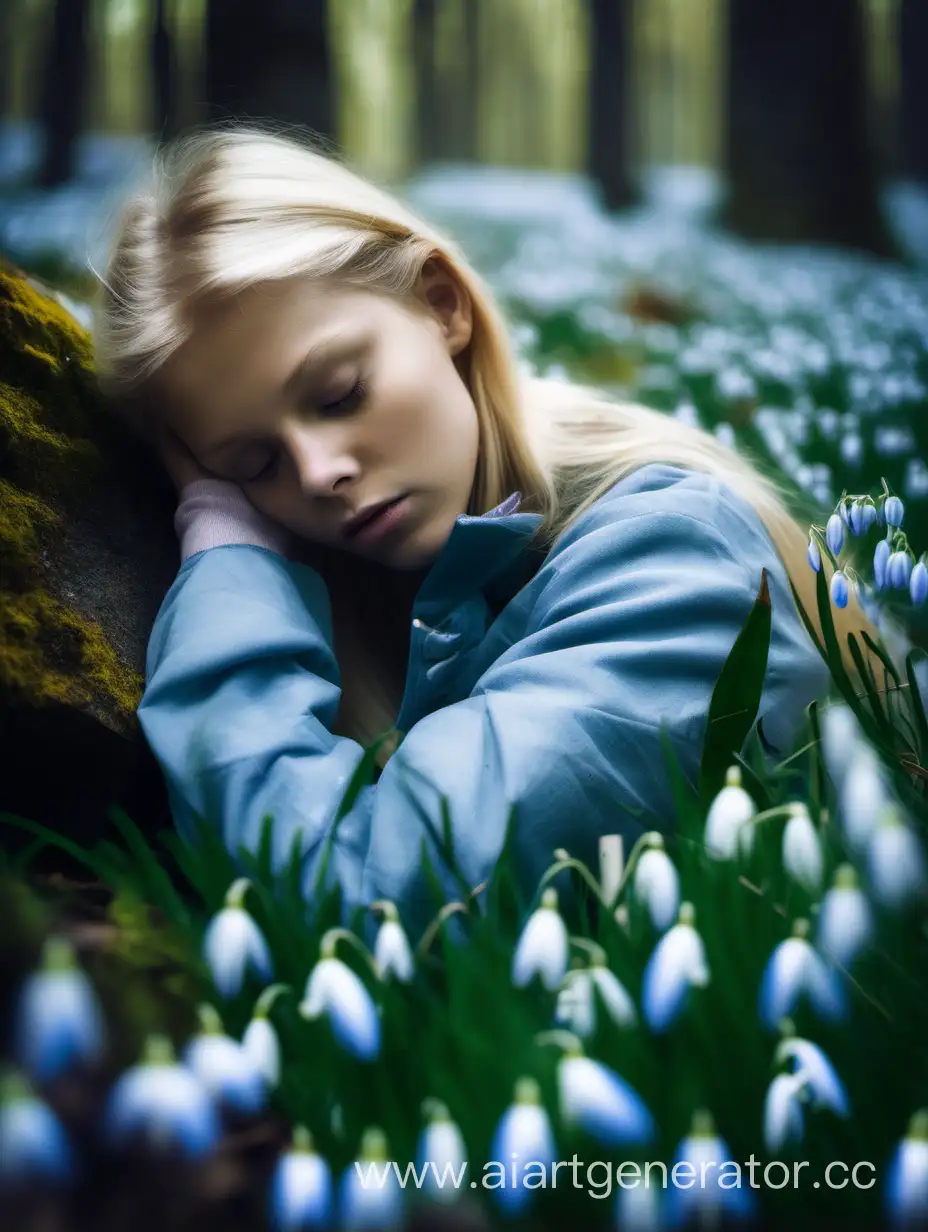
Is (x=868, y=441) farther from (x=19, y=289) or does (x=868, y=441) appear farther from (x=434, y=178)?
(x=434, y=178)

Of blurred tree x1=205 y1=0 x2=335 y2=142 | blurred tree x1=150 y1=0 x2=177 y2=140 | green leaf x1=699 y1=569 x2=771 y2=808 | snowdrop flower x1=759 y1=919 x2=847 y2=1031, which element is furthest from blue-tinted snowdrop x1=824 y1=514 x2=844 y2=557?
blurred tree x1=150 y1=0 x2=177 y2=140

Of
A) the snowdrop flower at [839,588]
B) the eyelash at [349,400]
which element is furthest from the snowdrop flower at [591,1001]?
the eyelash at [349,400]

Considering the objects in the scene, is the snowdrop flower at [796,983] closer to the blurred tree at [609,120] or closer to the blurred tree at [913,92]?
the blurred tree at [913,92]

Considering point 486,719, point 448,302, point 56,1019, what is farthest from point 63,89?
point 56,1019

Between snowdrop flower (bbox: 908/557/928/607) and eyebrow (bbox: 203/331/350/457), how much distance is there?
601 millimetres

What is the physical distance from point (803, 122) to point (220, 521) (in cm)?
320

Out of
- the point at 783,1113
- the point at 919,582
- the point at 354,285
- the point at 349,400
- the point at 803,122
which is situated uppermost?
the point at 803,122

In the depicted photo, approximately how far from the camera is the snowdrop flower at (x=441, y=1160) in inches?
20.6

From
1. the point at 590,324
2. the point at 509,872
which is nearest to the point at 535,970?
the point at 509,872

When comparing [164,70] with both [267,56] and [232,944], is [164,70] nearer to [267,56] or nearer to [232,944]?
[267,56]

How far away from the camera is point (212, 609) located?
1.06 m

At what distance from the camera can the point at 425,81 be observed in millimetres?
4086

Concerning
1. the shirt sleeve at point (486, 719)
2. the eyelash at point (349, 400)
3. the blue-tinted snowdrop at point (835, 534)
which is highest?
the eyelash at point (349, 400)

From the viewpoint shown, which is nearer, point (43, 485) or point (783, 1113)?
point (783, 1113)
